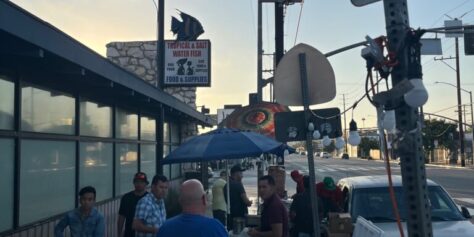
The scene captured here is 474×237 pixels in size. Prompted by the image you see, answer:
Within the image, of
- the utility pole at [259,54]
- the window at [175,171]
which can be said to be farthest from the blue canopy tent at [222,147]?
the utility pole at [259,54]

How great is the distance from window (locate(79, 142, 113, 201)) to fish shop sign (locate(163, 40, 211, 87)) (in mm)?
4654

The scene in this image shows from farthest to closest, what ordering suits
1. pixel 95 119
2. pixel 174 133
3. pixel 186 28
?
pixel 174 133 → pixel 186 28 → pixel 95 119

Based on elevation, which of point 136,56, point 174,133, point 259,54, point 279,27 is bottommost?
point 174,133

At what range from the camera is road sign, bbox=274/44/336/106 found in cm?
480

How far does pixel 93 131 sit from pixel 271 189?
15.9 ft

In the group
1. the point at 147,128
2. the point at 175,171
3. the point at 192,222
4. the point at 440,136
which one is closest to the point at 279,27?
the point at 147,128

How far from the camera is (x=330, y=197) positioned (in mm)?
8227

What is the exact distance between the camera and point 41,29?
5.23 metres

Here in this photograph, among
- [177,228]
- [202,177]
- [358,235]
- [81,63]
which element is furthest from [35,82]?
[202,177]

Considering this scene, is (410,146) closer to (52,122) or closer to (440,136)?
(52,122)

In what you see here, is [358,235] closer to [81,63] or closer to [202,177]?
[81,63]

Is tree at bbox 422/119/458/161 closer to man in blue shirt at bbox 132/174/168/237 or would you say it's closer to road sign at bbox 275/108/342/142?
man in blue shirt at bbox 132/174/168/237

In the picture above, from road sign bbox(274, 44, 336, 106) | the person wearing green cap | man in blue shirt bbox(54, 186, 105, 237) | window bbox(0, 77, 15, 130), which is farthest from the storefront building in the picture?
the person wearing green cap

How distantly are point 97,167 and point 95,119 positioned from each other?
2.98ft
